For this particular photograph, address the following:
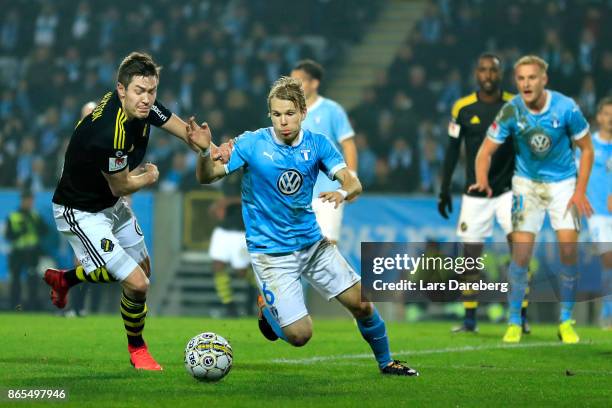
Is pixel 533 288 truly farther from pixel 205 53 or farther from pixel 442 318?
pixel 205 53

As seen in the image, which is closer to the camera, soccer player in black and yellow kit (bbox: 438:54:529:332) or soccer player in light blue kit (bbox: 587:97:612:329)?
soccer player in black and yellow kit (bbox: 438:54:529:332)

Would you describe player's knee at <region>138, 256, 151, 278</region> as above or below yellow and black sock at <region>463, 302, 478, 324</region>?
above

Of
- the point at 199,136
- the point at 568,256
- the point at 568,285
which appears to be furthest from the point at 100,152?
the point at 568,285

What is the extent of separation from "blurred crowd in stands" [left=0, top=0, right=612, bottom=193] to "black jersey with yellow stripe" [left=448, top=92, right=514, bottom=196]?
16.0 ft

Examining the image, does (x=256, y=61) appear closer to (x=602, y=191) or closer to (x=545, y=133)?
(x=602, y=191)

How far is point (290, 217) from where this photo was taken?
25.3ft

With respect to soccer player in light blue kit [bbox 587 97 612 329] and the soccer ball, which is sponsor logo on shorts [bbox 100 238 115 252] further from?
soccer player in light blue kit [bbox 587 97 612 329]

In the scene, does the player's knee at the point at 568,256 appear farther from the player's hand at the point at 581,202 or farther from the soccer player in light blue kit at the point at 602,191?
the soccer player in light blue kit at the point at 602,191

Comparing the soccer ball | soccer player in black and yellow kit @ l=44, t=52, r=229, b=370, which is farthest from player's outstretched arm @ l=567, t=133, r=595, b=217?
the soccer ball

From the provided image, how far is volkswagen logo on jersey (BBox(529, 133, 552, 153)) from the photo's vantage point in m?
10.4

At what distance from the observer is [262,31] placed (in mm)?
21859

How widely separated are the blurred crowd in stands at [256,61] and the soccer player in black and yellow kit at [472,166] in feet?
15.8

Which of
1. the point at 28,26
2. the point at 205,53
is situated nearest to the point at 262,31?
the point at 205,53

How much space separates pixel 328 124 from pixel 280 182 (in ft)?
12.9
